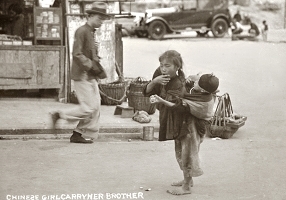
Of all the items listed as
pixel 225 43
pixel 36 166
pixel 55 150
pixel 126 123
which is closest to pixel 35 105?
pixel 126 123

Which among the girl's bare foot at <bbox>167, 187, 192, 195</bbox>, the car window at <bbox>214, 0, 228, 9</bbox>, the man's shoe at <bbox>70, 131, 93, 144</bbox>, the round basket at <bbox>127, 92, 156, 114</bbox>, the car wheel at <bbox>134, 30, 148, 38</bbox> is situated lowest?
the car wheel at <bbox>134, 30, 148, 38</bbox>

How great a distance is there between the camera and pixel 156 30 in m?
33.2

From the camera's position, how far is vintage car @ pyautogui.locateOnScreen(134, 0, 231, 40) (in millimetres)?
33219

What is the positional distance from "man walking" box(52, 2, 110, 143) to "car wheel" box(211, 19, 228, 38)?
85.4 feet

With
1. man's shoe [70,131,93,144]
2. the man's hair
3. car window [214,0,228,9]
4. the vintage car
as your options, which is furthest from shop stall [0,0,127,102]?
car window [214,0,228,9]

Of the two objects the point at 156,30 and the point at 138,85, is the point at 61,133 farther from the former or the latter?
the point at 156,30

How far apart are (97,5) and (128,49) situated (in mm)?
18262

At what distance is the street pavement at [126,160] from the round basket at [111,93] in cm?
21

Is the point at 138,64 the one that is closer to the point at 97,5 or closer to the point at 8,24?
the point at 8,24

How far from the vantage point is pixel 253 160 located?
25.5 ft

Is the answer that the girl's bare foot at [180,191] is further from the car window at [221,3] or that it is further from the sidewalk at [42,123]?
the car window at [221,3]

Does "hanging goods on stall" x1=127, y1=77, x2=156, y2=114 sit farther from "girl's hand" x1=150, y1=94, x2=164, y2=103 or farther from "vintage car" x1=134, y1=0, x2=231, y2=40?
"vintage car" x1=134, y1=0, x2=231, y2=40

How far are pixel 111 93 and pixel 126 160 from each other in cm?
422

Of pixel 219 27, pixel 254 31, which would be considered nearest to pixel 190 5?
pixel 219 27
